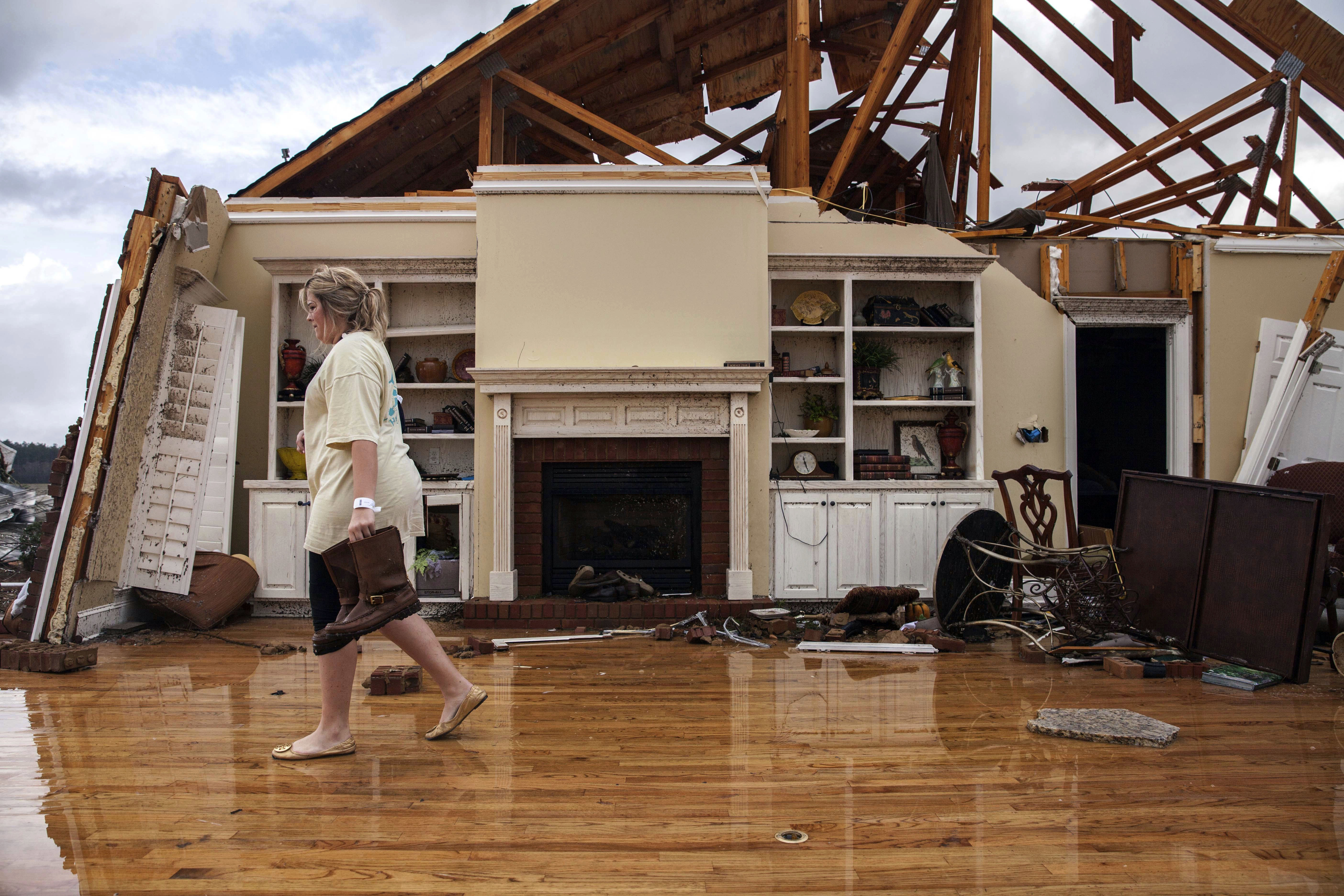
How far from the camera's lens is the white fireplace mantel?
495 centimetres

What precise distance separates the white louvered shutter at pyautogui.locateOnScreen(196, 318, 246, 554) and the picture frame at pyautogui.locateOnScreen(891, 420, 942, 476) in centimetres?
443

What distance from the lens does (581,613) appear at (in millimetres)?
4852

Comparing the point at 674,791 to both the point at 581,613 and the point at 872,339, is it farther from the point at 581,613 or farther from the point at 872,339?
the point at 872,339

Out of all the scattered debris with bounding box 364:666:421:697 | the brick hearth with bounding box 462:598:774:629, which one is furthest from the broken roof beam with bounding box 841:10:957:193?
the scattered debris with bounding box 364:666:421:697

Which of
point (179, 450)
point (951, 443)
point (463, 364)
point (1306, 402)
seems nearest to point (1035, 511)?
point (951, 443)

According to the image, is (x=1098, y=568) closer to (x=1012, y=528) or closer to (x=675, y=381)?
(x=1012, y=528)

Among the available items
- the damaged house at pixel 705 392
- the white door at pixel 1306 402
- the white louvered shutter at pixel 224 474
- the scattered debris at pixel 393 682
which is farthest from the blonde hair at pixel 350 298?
the white door at pixel 1306 402

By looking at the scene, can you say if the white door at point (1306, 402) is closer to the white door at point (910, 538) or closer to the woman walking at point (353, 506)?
the white door at point (910, 538)

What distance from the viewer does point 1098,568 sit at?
13.3 feet

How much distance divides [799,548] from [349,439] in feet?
11.5

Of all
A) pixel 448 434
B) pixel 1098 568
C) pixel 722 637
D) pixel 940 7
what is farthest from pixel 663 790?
pixel 940 7

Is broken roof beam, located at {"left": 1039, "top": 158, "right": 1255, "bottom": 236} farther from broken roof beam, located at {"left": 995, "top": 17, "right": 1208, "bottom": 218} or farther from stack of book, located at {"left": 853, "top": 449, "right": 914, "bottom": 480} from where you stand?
stack of book, located at {"left": 853, "top": 449, "right": 914, "bottom": 480}

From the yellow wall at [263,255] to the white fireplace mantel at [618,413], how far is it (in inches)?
52.9

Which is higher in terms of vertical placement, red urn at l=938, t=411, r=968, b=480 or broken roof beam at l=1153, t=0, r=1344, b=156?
broken roof beam at l=1153, t=0, r=1344, b=156
